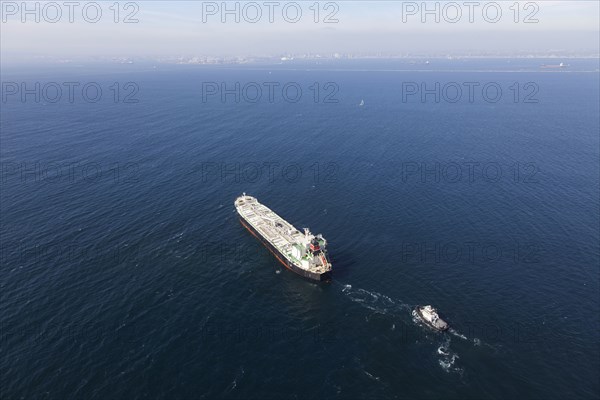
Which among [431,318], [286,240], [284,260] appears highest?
[286,240]

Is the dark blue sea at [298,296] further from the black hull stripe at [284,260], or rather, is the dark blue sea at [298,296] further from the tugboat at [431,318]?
the black hull stripe at [284,260]

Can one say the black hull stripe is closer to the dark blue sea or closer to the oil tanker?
the oil tanker

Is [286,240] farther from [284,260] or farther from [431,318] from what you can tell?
[431,318]

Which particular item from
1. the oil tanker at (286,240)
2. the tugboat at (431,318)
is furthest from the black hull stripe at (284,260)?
the tugboat at (431,318)

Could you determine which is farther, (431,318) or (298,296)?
(298,296)

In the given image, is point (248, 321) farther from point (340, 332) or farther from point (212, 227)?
point (212, 227)

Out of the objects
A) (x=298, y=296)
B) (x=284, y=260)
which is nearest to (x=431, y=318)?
(x=298, y=296)
